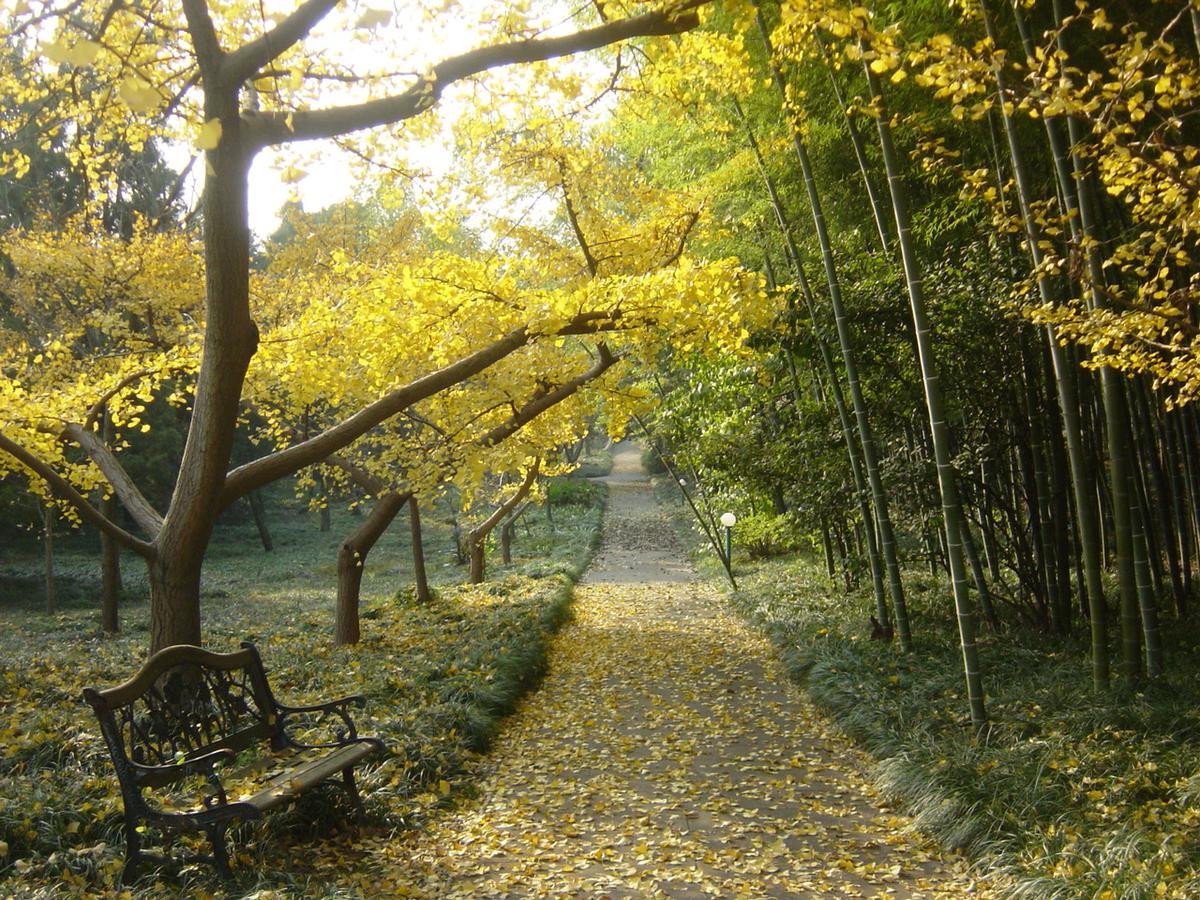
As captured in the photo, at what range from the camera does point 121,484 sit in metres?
6.46

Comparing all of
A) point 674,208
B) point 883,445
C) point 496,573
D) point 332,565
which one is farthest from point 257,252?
point 883,445

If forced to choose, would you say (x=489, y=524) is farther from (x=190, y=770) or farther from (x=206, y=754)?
(x=190, y=770)

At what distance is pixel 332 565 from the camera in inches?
881

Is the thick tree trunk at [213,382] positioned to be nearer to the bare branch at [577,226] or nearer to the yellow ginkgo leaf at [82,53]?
the yellow ginkgo leaf at [82,53]

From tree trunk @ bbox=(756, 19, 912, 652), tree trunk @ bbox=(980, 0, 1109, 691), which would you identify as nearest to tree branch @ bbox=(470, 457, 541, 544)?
tree trunk @ bbox=(756, 19, 912, 652)

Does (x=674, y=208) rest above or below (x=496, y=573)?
above

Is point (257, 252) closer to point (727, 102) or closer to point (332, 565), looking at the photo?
point (332, 565)

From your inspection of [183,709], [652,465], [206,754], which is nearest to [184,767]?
[206,754]

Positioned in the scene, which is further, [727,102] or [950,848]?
[727,102]

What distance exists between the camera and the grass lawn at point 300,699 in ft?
10.8

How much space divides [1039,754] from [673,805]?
1.70m

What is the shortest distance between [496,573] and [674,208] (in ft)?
30.3

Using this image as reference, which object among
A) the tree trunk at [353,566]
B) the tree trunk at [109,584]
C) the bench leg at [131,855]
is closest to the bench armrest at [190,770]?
the bench leg at [131,855]

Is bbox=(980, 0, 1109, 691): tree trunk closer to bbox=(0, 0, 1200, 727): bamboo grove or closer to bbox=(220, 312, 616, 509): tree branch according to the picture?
bbox=(0, 0, 1200, 727): bamboo grove
